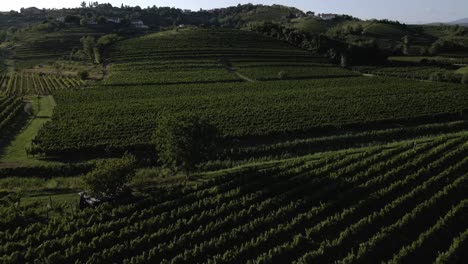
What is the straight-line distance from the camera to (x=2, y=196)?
38375 mm

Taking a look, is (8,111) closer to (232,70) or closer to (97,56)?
(232,70)

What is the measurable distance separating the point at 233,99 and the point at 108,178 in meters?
41.4

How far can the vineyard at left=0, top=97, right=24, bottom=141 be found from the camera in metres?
58.9

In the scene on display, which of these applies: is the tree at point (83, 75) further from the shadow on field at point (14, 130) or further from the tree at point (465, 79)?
the tree at point (465, 79)

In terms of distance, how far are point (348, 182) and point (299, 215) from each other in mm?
8097

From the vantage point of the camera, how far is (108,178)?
35688 mm

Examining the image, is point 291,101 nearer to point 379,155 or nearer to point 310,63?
point 379,155

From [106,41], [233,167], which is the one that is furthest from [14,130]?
[106,41]

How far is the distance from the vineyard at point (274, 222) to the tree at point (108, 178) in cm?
197

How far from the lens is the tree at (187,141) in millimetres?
39688

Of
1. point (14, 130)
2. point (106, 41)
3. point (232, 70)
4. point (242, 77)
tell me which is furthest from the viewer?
point (106, 41)

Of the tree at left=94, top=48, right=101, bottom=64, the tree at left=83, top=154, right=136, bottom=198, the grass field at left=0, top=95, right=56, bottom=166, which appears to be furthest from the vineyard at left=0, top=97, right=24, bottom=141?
the tree at left=94, top=48, right=101, bottom=64

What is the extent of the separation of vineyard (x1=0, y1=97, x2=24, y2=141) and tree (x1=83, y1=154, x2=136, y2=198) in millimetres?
27330

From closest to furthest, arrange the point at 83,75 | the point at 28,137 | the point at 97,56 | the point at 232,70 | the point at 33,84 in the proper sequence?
1. the point at 28,137
2. the point at 33,84
3. the point at 83,75
4. the point at 232,70
5. the point at 97,56
